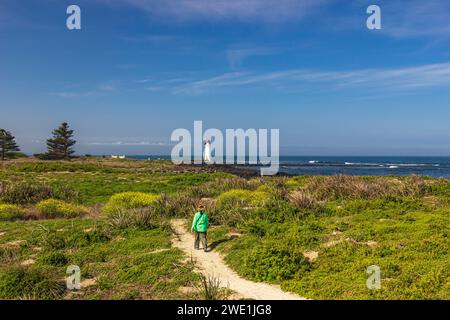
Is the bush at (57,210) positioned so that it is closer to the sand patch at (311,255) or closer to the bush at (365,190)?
the bush at (365,190)

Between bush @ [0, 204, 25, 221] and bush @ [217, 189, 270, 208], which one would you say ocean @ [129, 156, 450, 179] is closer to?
bush @ [217, 189, 270, 208]

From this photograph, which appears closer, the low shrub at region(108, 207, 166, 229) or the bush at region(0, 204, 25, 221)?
the low shrub at region(108, 207, 166, 229)

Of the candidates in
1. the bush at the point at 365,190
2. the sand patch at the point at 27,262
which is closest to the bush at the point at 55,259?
the sand patch at the point at 27,262

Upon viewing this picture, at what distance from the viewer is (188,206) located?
1845cm

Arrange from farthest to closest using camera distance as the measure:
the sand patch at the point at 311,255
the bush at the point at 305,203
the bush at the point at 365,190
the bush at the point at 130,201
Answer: the bush at the point at 130,201 < the bush at the point at 365,190 < the bush at the point at 305,203 < the sand patch at the point at 311,255

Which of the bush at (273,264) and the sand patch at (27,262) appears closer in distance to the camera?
the bush at (273,264)

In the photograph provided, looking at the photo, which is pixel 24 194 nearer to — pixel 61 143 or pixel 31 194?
pixel 31 194

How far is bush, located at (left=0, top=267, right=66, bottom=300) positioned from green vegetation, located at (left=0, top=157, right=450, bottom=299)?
0.07 ft

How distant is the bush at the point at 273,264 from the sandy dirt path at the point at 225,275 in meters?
0.33

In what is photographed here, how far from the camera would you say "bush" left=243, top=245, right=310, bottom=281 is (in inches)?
376

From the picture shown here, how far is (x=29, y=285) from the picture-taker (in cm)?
889

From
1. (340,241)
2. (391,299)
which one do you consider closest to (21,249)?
(340,241)

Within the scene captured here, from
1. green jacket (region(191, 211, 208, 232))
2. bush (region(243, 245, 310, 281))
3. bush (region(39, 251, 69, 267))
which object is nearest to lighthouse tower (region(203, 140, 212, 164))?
green jacket (region(191, 211, 208, 232))

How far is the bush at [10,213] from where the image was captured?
17744 mm
